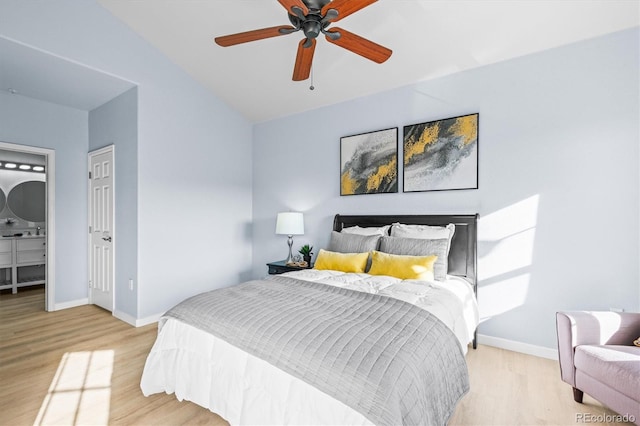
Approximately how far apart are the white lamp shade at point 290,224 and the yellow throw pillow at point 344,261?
91 cm

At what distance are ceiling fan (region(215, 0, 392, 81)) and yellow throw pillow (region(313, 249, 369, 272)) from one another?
1.69 m

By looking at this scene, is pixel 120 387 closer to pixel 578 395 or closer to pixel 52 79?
pixel 578 395

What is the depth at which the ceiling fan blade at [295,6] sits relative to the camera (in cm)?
176

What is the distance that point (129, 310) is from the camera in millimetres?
3691

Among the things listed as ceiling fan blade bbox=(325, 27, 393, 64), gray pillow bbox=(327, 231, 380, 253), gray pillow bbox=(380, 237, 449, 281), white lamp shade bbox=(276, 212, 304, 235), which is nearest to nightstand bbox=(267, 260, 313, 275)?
white lamp shade bbox=(276, 212, 304, 235)

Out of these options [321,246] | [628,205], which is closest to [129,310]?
[321,246]

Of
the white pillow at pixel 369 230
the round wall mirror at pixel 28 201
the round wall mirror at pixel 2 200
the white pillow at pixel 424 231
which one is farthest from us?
the round wall mirror at pixel 28 201

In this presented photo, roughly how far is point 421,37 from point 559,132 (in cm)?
144

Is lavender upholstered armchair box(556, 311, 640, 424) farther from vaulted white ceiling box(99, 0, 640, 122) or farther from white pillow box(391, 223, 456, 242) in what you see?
vaulted white ceiling box(99, 0, 640, 122)

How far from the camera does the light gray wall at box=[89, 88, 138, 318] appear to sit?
11.9 ft

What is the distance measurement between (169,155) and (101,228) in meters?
1.43

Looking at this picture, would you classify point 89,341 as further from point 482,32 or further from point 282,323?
point 482,32

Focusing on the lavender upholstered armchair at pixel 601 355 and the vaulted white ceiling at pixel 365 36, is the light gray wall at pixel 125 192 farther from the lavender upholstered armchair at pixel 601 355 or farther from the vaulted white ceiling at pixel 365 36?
the lavender upholstered armchair at pixel 601 355

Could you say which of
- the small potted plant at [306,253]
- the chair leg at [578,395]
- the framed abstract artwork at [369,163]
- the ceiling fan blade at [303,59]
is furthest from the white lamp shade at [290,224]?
the chair leg at [578,395]
